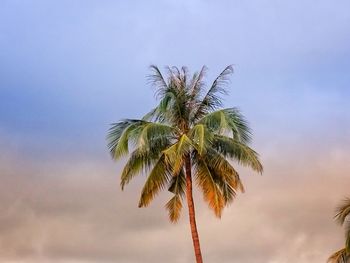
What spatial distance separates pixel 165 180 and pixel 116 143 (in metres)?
3.28

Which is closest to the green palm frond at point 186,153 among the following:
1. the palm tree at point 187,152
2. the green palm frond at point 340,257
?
the palm tree at point 187,152

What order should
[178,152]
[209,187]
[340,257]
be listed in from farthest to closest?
[340,257] → [209,187] → [178,152]

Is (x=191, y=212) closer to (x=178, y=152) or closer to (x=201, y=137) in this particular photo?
(x=178, y=152)

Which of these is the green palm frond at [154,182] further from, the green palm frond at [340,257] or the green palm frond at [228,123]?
the green palm frond at [340,257]

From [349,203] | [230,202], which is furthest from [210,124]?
[349,203]

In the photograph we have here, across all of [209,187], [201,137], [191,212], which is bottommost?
[191,212]

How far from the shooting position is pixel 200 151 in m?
39.5

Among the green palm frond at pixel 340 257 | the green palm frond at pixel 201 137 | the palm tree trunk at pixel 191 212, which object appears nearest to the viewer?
the green palm frond at pixel 201 137

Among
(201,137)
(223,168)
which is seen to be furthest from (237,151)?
(201,137)

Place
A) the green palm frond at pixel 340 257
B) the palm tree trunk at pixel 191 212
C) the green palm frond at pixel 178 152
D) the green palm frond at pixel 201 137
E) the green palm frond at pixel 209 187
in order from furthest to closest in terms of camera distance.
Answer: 1. the green palm frond at pixel 340 257
2. the green palm frond at pixel 209 187
3. the palm tree trunk at pixel 191 212
4. the green palm frond at pixel 178 152
5. the green palm frond at pixel 201 137

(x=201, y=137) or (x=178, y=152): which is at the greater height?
(x=201, y=137)

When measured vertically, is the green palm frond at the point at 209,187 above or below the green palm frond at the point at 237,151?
below

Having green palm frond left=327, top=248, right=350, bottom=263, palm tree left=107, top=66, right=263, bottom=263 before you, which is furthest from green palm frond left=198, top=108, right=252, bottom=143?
green palm frond left=327, top=248, right=350, bottom=263

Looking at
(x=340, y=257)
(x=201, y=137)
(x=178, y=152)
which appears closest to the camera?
(x=201, y=137)
